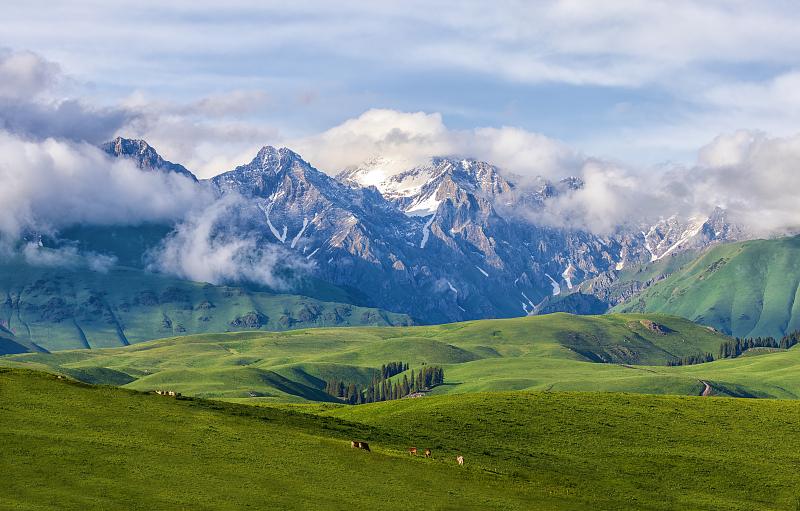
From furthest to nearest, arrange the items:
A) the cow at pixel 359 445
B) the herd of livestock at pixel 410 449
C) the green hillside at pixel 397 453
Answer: the herd of livestock at pixel 410 449
the cow at pixel 359 445
the green hillside at pixel 397 453

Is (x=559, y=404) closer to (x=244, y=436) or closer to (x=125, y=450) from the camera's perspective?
(x=244, y=436)

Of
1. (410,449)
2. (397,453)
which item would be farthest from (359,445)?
(410,449)

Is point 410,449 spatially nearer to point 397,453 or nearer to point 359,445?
point 397,453

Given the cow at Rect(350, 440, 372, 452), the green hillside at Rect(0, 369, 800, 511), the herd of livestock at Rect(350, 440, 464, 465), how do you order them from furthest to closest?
the herd of livestock at Rect(350, 440, 464, 465)
the cow at Rect(350, 440, 372, 452)
the green hillside at Rect(0, 369, 800, 511)

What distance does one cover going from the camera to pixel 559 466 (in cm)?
11388

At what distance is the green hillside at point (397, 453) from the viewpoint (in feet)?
274

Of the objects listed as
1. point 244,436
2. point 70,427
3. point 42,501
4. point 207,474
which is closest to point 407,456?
point 244,436

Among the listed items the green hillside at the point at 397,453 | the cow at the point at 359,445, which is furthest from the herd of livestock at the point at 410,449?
the green hillside at the point at 397,453

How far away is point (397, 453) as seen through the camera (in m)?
107

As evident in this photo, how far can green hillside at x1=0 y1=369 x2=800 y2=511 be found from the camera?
83375 mm

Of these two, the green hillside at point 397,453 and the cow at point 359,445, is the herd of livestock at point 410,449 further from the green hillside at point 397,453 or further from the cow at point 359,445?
the green hillside at point 397,453

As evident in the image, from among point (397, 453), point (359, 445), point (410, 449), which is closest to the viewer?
point (359, 445)

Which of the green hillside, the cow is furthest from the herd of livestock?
the green hillside

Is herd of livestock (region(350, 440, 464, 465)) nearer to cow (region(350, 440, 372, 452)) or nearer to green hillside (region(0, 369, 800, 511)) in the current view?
cow (region(350, 440, 372, 452))
